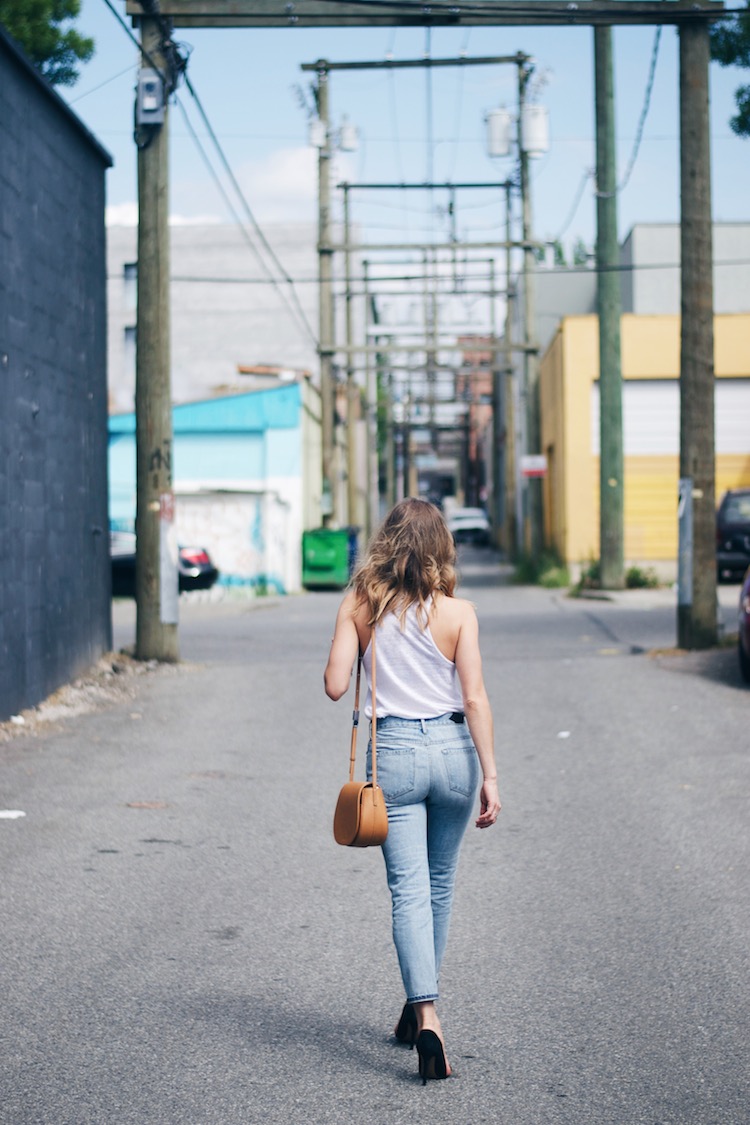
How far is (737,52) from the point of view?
19.8 m

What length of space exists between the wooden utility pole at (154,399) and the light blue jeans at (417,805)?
1018 cm

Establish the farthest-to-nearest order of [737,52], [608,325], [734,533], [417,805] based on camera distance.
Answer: [734,533], [608,325], [737,52], [417,805]

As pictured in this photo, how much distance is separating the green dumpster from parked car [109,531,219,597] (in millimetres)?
5374

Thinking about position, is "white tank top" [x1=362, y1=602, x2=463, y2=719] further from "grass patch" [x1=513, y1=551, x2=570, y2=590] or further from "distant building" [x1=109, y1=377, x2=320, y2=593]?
"distant building" [x1=109, y1=377, x2=320, y2=593]

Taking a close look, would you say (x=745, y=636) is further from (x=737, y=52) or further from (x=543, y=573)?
(x=543, y=573)

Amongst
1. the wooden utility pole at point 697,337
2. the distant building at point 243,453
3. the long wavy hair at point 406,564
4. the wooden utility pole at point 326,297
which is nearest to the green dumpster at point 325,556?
the distant building at point 243,453

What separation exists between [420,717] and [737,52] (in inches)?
701

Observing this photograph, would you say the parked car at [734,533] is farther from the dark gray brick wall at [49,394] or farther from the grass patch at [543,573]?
the dark gray brick wall at [49,394]

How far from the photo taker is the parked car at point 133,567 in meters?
28.5

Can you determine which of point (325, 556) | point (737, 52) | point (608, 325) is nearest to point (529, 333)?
point (325, 556)

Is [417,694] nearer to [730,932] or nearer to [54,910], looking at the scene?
[730,932]

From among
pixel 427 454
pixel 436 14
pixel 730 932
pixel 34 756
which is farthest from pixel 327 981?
pixel 427 454

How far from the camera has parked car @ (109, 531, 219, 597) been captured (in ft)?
93.5

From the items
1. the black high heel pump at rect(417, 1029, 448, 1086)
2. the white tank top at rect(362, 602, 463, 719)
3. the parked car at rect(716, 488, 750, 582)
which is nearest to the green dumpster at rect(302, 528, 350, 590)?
the parked car at rect(716, 488, 750, 582)
